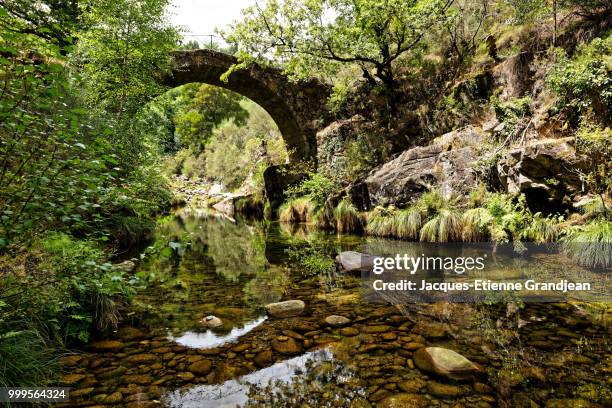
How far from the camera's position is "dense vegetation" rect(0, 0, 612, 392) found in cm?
215

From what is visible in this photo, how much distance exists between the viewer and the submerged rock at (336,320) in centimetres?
381

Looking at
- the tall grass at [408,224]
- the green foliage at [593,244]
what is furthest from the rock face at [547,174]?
the tall grass at [408,224]

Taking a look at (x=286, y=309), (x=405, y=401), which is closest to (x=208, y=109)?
(x=286, y=309)

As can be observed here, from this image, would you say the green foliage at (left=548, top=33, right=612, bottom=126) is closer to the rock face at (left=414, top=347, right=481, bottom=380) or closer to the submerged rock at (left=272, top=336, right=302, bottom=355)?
the rock face at (left=414, top=347, right=481, bottom=380)

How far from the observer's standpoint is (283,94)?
54.4 ft

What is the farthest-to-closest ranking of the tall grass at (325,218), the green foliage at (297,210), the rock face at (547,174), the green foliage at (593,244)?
the green foliage at (297,210)
the tall grass at (325,218)
the rock face at (547,174)
the green foliage at (593,244)

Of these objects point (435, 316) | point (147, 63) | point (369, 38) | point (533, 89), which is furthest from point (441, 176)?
point (147, 63)

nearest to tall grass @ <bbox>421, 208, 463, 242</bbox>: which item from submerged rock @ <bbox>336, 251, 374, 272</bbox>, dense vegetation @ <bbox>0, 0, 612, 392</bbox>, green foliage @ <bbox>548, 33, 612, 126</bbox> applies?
dense vegetation @ <bbox>0, 0, 612, 392</bbox>

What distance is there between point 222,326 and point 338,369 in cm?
157

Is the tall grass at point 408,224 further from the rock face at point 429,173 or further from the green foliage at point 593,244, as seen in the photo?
the green foliage at point 593,244

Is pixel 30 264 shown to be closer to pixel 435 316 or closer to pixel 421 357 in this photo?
pixel 421 357

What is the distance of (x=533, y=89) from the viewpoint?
8.96 m

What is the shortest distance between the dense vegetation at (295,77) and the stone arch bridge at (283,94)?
3.52 feet

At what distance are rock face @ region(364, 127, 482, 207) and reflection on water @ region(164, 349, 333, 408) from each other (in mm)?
6947
